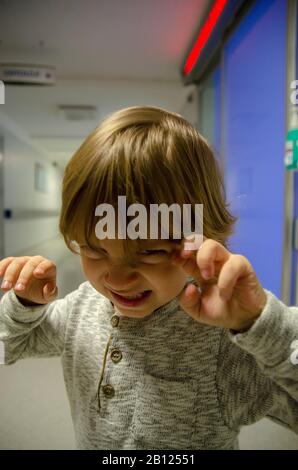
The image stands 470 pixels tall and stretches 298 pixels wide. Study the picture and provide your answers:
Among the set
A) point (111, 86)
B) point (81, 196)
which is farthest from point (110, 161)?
point (111, 86)

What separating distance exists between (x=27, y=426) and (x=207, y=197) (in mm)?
690

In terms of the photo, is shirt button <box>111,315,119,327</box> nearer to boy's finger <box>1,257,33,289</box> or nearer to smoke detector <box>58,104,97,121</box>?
boy's finger <box>1,257,33,289</box>

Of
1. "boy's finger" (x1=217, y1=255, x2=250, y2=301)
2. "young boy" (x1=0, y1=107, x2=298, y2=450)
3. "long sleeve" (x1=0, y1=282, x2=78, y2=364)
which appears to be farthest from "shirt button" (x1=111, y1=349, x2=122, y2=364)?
"boy's finger" (x1=217, y1=255, x2=250, y2=301)

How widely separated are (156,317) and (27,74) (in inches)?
45.8

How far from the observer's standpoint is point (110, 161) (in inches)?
13.4

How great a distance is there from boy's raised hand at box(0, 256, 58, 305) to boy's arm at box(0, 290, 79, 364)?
2cm

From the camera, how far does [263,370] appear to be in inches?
12.9

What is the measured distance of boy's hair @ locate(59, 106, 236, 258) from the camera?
0.34 metres

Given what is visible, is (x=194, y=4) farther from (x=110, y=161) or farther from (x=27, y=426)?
(x=27, y=426)

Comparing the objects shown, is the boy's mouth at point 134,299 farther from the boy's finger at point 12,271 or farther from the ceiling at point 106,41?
the ceiling at point 106,41
